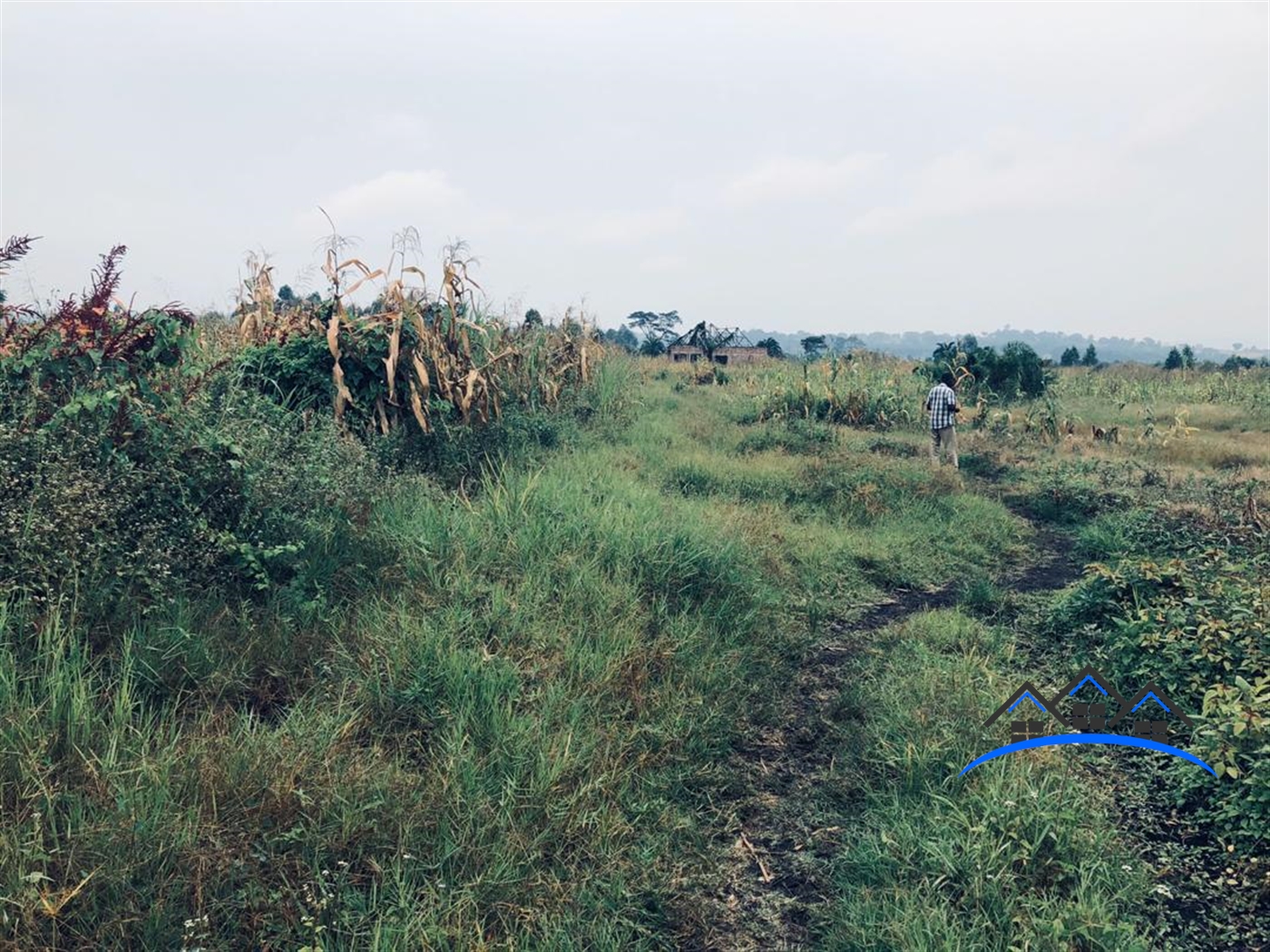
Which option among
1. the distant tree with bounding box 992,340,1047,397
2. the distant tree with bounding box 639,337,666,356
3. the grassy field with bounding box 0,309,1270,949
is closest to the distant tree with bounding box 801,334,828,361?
the distant tree with bounding box 992,340,1047,397

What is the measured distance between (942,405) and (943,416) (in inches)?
7.2

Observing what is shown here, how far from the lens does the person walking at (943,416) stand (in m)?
10.5

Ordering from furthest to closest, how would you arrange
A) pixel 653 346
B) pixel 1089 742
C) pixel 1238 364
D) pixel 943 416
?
1. pixel 653 346
2. pixel 1238 364
3. pixel 943 416
4. pixel 1089 742

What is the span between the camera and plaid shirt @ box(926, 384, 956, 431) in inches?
411

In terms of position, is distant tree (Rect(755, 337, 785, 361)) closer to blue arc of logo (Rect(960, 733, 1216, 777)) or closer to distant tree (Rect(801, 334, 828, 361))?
distant tree (Rect(801, 334, 828, 361))

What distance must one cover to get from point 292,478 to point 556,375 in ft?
19.5

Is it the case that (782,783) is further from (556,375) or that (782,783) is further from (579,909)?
(556,375)

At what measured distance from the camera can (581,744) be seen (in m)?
3.48

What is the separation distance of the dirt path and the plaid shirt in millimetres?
6203

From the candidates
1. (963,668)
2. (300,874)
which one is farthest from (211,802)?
(963,668)

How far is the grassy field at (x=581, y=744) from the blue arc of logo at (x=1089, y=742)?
3.7 inches

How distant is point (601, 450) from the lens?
828cm

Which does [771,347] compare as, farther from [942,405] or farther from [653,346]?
[942,405]
